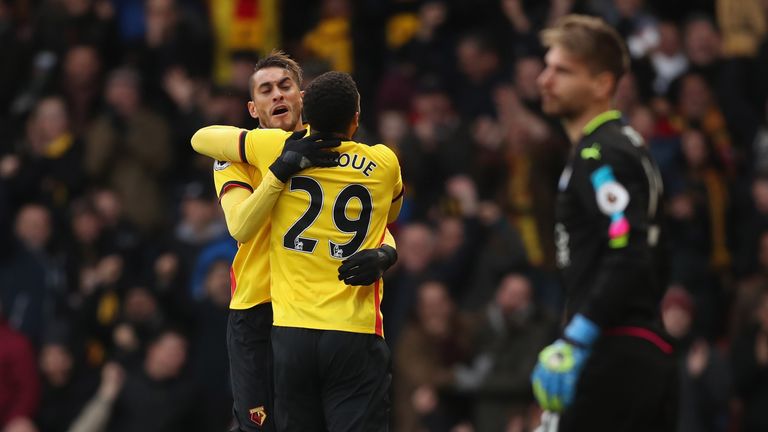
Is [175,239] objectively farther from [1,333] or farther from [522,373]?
[522,373]

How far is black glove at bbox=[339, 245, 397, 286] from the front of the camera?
7145 mm

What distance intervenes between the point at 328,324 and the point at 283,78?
128cm

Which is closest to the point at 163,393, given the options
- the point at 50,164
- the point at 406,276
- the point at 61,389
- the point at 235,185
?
the point at 61,389

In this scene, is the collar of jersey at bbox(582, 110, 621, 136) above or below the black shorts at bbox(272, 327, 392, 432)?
above

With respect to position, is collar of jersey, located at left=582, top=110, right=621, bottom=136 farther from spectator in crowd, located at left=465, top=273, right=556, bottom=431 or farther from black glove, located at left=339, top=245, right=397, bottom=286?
spectator in crowd, located at left=465, top=273, right=556, bottom=431

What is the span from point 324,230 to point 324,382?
73 centimetres

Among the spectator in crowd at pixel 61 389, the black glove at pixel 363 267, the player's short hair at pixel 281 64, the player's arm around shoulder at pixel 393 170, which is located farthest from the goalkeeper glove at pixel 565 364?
the spectator in crowd at pixel 61 389

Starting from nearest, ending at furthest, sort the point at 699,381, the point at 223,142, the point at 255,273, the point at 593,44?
the point at 593,44, the point at 223,142, the point at 255,273, the point at 699,381

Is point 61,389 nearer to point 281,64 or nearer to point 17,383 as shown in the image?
point 17,383

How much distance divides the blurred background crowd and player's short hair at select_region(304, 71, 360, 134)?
474 centimetres

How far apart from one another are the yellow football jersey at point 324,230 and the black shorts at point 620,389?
1347 mm

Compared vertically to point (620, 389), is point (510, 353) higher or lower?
lower

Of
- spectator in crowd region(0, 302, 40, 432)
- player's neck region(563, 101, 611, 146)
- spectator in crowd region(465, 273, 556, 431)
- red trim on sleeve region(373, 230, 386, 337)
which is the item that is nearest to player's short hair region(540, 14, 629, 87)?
player's neck region(563, 101, 611, 146)

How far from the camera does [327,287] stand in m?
7.25
